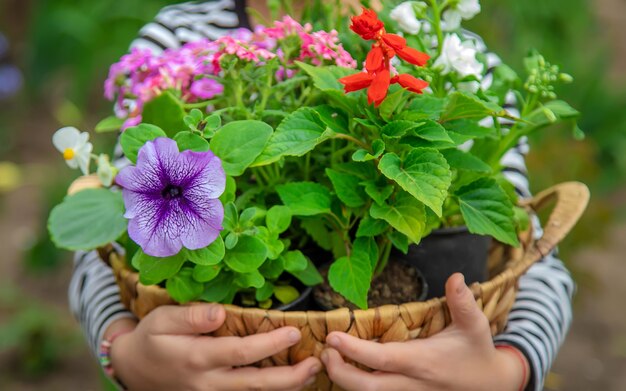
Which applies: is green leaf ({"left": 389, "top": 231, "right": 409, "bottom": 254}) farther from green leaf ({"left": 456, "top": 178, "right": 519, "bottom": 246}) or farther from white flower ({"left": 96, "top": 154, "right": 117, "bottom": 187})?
white flower ({"left": 96, "top": 154, "right": 117, "bottom": 187})

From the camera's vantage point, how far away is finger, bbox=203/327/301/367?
0.65m

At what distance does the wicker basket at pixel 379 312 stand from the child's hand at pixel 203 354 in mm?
11

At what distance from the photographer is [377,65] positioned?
0.61m

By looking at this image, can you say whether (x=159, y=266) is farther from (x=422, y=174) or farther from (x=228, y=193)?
(x=422, y=174)

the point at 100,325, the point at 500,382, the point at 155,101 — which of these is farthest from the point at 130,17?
the point at 500,382

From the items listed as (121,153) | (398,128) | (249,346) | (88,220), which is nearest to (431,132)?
(398,128)

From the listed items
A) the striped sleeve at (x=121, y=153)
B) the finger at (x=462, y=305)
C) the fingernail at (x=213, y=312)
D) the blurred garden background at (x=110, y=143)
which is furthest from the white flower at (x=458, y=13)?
the blurred garden background at (x=110, y=143)

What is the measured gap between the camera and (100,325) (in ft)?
3.01

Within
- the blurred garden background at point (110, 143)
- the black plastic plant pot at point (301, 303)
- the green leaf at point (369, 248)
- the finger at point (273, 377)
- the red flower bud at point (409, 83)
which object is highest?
the red flower bud at point (409, 83)

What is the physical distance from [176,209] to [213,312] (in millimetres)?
101

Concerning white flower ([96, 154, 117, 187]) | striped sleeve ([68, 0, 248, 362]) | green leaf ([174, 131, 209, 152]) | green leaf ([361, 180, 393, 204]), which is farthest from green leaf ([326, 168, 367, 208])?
striped sleeve ([68, 0, 248, 362])

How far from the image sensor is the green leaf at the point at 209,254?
2.04 ft

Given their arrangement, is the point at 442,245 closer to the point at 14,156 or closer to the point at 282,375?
the point at 282,375

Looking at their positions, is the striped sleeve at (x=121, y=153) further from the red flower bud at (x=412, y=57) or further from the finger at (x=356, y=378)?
the red flower bud at (x=412, y=57)
